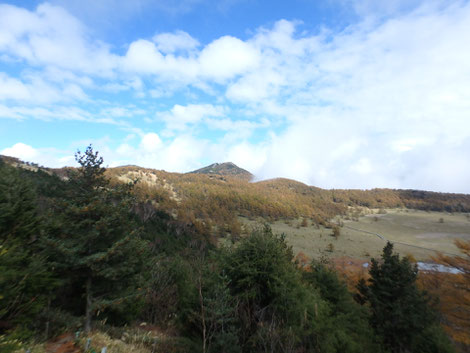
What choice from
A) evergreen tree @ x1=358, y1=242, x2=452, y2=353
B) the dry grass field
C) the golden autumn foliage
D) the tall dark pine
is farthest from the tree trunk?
the dry grass field

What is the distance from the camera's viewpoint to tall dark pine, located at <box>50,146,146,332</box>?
357 inches

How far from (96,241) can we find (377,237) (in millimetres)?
117747

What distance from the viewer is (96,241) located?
9.87 meters

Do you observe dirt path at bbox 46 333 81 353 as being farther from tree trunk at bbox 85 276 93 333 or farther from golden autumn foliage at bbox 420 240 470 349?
golden autumn foliage at bbox 420 240 470 349

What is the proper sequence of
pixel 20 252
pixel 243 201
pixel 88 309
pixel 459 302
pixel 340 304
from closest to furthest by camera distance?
pixel 20 252
pixel 88 309
pixel 459 302
pixel 340 304
pixel 243 201

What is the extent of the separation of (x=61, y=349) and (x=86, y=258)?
2864 millimetres

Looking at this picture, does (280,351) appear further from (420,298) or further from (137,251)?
(420,298)

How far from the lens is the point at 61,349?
709 cm

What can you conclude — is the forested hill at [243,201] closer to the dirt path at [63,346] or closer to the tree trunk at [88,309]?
the tree trunk at [88,309]

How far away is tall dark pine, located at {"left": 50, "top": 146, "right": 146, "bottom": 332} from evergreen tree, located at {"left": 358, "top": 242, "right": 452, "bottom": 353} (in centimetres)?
1888

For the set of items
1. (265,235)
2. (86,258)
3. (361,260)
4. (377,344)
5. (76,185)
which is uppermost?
(76,185)

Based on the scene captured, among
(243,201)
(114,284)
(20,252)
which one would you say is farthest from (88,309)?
(243,201)

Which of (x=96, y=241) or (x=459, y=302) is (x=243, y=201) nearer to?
(x=459, y=302)

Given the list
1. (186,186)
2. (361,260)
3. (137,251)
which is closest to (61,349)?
A: (137,251)
